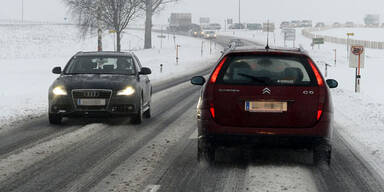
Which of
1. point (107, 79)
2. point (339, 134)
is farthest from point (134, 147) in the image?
point (339, 134)

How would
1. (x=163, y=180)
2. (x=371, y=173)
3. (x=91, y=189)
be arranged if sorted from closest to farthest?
(x=91, y=189) → (x=163, y=180) → (x=371, y=173)

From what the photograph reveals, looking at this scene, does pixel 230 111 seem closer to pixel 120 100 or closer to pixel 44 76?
pixel 120 100

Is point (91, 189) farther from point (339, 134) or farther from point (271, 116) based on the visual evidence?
point (339, 134)

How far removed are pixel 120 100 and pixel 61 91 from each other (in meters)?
1.15

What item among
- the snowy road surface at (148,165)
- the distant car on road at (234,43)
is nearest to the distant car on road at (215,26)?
the distant car on road at (234,43)

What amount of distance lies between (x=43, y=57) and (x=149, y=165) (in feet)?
188

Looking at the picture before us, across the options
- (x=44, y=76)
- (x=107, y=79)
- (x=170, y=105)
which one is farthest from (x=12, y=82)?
(x=107, y=79)

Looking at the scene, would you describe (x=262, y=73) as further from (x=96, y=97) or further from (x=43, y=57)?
(x=43, y=57)

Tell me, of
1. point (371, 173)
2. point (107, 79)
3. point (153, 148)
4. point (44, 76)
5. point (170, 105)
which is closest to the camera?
point (371, 173)

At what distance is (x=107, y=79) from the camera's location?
11.8 metres

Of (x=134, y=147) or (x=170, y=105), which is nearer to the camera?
(x=134, y=147)

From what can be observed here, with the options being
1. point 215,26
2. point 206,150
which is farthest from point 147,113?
point 215,26

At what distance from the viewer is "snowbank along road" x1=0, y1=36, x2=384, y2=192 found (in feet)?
21.2

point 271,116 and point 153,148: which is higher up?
point 271,116
